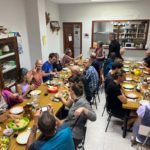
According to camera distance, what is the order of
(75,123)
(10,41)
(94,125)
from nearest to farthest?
(75,123) < (94,125) < (10,41)

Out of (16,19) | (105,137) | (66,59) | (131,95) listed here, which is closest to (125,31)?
(66,59)

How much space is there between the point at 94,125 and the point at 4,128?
6.09 ft

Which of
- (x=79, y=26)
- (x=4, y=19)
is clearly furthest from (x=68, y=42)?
(x=4, y=19)

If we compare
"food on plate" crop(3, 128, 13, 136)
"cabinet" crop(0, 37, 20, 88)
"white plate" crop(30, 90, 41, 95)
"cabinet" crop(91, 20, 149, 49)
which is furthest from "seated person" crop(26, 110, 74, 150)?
"cabinet" crop(91, 20, 149, 49)

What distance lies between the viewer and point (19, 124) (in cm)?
201

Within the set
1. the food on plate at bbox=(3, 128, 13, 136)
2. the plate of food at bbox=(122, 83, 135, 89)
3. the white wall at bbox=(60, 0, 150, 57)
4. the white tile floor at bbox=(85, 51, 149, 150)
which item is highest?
the white wall at bbox=(60, 0, 150, 57)

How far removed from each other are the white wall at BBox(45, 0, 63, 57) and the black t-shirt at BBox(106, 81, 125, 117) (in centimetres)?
396

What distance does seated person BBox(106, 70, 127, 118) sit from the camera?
262cm

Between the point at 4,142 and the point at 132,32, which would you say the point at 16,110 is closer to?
the point at 4,142

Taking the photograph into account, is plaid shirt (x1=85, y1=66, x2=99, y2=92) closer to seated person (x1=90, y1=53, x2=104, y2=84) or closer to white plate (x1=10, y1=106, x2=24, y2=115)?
seated person (x1=90, y1=53, x2=104, y2=84)

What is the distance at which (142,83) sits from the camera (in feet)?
11.1

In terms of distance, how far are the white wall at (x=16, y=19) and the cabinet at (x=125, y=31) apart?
11.4ft

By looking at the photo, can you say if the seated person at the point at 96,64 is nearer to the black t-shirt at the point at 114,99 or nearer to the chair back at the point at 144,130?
the black t-shirt at the point at 114,99

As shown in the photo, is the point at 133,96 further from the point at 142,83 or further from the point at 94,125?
the point at 94,125
